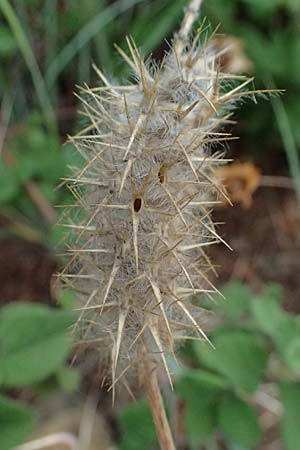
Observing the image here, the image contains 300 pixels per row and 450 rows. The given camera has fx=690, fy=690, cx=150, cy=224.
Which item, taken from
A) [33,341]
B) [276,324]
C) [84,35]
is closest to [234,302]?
[276,324]

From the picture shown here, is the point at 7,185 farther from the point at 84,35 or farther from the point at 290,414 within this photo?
the point at 290,414

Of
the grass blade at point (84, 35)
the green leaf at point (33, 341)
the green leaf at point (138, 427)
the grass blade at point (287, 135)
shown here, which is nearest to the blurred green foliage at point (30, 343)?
the green leaf at point (33, 341)

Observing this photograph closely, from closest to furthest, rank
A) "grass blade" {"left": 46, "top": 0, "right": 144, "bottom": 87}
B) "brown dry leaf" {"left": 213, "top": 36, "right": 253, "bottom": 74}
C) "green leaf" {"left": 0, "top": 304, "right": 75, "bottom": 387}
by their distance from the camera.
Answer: "green leaf" {"left": 0, "top": 304, "right": 75, "bottom": 387} → "brown dry leaf" {"left": 213, "top": 36, "right": 253, "bottom": 74} → "grass blade" {"left": 46, "top": 0, "right": 144, "bottom": 87}

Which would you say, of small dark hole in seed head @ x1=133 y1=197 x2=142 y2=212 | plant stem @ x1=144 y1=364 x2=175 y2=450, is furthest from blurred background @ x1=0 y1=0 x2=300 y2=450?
small dark hole in seed head @ x1=133 y1=197 x2=142 y2=212

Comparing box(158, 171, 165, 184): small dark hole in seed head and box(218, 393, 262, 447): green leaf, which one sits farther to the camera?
box(218, 393, 262, 447): green leaf

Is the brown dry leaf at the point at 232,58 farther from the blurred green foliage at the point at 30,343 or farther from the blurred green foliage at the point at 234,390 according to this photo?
the blurred green foliage at the point at 30,343

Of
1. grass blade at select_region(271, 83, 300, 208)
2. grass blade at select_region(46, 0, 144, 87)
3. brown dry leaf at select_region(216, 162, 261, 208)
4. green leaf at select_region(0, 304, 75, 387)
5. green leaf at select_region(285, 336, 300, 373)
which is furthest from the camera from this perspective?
grass blade at select_region(46, 0, 144, 87)

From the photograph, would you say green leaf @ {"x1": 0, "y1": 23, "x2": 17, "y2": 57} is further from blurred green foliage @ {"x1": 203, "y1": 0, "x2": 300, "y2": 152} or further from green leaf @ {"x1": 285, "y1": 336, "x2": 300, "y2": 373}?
green leaf @ {"x1": 285, "y1": 336, "x2": 300, "y2": 373}
